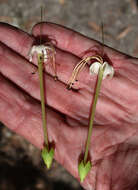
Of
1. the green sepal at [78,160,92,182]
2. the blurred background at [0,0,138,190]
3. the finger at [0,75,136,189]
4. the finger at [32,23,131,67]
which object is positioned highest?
the blurred background at [0,0,138,190]

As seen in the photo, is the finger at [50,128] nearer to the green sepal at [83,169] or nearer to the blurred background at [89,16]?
the green sepal at [83,169]

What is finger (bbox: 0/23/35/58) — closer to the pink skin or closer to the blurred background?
the pink skin

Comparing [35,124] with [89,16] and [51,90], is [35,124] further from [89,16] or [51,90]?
[89,16]

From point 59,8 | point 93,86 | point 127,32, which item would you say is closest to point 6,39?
point 93,86

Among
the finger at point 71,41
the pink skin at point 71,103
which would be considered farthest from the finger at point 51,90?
the finger at point 71,41

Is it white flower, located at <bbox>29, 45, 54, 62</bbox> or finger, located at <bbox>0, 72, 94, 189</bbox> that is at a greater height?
white flower, located at <bbox>29, 45, 54, 62</bbox>

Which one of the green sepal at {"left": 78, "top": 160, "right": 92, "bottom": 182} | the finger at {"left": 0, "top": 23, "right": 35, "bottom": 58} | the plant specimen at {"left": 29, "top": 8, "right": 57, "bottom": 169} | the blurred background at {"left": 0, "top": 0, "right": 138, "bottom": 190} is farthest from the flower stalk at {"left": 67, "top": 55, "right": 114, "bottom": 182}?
the blurred background at {"left": 0, "top": 0, "right": 138, "bottom": 190}
